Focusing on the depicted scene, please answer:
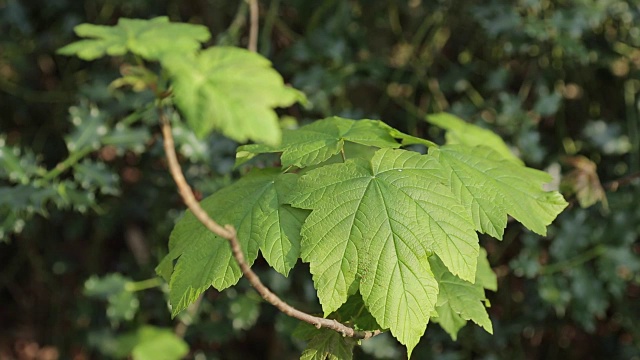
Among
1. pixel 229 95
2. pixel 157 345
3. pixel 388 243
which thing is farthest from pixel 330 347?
pixel 157 345

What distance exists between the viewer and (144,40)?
3.39 feet

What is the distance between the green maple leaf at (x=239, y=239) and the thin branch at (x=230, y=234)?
9 centimetres

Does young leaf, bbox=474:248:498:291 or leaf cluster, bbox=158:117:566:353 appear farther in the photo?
young leaf, bbox=474:248:498:291

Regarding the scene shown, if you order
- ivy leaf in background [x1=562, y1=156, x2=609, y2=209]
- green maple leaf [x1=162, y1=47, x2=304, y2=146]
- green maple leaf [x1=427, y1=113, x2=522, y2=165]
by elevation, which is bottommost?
ivy leaf in background [x1=562, y1=156, x2=609, y2=209]

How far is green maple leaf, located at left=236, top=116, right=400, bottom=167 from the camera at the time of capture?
1182 mm

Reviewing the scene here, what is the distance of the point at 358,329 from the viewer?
1.19m

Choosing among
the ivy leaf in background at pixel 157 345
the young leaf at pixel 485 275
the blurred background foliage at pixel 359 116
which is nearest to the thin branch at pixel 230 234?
the young leaf at pixel 485 275

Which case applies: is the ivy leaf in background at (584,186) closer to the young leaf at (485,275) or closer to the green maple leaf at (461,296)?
→ the young leaf at (485,275)

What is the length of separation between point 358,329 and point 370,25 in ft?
5.62

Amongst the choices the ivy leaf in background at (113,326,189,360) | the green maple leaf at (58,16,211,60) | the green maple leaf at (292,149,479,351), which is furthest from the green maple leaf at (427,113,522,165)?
the ivy leaf in background at (113,326,189,360)

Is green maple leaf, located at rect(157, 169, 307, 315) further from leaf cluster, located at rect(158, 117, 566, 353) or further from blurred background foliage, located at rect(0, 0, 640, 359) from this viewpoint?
blurred background foliage, located at rect(0, 0, 640, 359)

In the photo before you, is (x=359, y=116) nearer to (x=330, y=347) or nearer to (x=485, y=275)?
(x=485, y=275)

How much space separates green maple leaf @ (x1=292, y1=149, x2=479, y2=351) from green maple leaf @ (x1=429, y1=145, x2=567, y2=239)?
6 cm

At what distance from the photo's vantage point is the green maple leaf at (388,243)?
107cm
